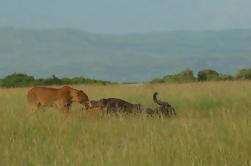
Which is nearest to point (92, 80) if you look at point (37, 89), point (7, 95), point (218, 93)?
point (7, 95)

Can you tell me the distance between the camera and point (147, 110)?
10086 millimetres

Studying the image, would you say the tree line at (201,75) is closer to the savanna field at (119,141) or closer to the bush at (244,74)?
the bush at (244,74)

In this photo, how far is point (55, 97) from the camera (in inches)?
515

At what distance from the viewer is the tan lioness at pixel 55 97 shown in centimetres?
1261

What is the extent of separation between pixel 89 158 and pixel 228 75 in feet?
94.8

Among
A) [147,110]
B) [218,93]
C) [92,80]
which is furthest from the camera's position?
[92,80]

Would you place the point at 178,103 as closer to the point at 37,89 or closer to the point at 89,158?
the point at 37,89

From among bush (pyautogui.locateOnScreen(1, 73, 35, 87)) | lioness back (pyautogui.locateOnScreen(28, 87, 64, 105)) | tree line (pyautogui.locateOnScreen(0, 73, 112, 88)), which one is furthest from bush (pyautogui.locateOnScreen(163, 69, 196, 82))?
lioness back (pyautogui.locateOnScreen(28, 87, 64, 105))

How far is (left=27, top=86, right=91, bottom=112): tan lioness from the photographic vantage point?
41.4 ft

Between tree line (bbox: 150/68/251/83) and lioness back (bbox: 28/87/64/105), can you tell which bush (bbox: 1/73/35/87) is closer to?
tree line (bbox: 150/68/251/83)

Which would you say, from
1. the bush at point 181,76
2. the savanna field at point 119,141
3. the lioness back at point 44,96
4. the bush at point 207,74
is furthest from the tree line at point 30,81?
the savanna field at point 119,141

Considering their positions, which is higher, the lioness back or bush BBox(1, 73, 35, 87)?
bush BBox(1, 73, 35, 87)

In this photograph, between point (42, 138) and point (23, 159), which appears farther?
point (42, 138)

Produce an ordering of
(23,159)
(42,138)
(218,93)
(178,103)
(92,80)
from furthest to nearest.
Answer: (92,80)
(218,93)
(178,103)
(42,138)
(23,159)
